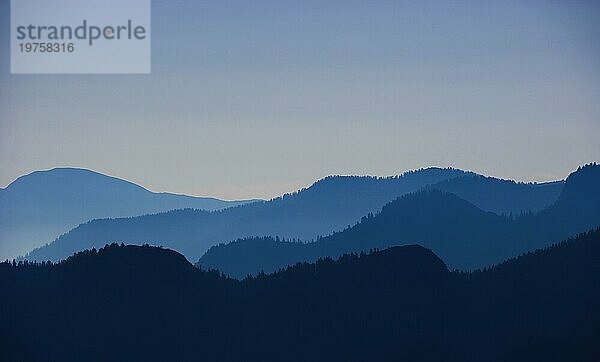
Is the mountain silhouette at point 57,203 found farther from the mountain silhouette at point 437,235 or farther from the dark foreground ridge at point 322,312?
the mountain silhouette at point 437,235

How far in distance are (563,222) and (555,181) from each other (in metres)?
0.21

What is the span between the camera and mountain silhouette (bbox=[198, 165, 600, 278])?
4098 millimetres

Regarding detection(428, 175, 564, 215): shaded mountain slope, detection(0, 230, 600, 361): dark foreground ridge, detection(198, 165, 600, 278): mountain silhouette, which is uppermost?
detection(428, 175, 564, 215): shaded mountain slope

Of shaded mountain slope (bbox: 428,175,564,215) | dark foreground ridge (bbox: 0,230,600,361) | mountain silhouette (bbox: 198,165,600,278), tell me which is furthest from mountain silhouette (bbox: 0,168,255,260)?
shaded mountain slope (bbox: 428,175,564,215)

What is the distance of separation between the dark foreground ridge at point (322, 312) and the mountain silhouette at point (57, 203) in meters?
0.16

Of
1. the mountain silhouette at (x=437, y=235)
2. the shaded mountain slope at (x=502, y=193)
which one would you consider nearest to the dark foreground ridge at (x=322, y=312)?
the mountain silhouette at (x=437, y=235)

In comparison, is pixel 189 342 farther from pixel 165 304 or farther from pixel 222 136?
pixel 222 136

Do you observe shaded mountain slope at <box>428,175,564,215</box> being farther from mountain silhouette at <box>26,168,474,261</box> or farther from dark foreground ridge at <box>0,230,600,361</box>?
dark foreground ridge at <box>0,230,600,361</box>

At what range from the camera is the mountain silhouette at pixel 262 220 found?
4082 mm

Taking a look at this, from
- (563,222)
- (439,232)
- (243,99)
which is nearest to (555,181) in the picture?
(563,222)

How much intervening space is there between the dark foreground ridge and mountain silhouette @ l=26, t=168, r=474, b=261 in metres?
0.07

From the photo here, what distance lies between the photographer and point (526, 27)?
4.15 meters

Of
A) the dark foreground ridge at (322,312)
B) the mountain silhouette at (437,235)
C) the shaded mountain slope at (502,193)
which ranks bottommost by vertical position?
the dark foreground ridge at (322,312)

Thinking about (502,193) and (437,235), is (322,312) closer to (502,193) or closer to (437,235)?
(437,235)
